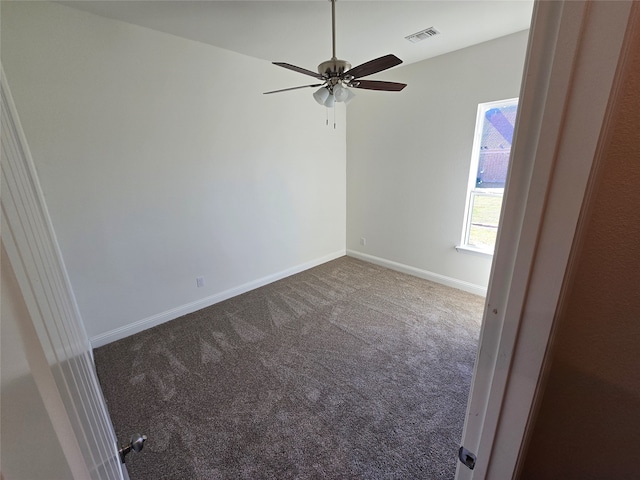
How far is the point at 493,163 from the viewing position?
297 cm

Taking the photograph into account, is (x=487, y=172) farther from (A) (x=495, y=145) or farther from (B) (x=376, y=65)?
(B) (x=376, y=65)

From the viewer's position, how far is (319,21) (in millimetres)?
2271

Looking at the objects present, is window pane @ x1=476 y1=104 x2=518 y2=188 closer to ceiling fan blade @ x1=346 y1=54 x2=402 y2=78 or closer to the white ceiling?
the white ceiling

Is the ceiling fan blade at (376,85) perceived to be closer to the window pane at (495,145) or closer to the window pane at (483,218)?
the window pane at (495,145)

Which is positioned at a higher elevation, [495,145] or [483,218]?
[495,145]

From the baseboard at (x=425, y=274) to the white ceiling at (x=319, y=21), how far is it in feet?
8.62

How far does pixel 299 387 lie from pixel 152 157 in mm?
2401

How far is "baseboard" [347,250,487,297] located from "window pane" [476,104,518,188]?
120cm

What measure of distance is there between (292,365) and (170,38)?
3090 mm

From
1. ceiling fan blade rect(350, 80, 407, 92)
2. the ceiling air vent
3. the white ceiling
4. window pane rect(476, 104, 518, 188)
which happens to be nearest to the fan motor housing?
ceiling fan blade rect(350, 80, 407, 92)

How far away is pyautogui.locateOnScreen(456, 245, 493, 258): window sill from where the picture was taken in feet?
10.2

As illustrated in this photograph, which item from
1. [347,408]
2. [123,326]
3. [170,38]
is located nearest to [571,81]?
[347,408]

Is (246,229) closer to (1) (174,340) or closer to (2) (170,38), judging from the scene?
(1) (174,340)

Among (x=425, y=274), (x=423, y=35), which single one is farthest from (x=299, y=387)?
(x=423, y=35)
